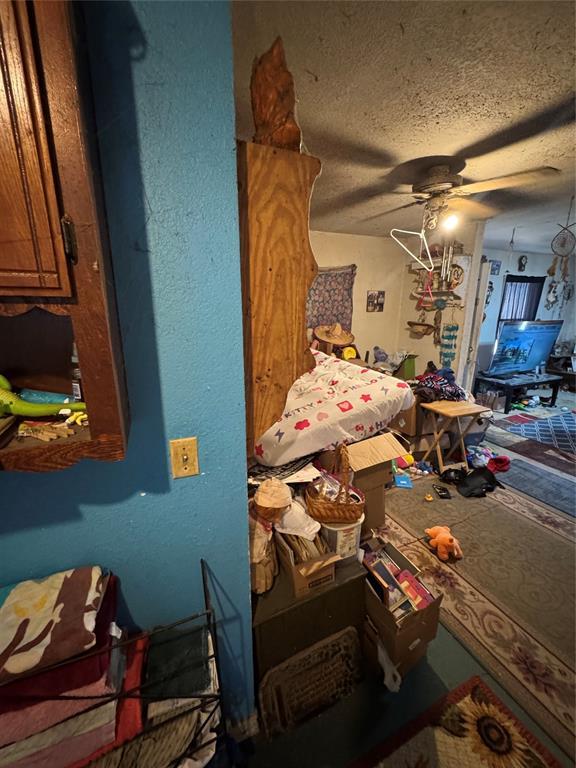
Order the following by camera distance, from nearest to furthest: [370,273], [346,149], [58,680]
→ [58,680] < [346,149] < [370,273]

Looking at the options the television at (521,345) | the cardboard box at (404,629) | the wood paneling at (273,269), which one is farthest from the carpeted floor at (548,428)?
the wood paneling at (273,269)

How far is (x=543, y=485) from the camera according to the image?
306 centimetres

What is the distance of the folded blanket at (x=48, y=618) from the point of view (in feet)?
2.19

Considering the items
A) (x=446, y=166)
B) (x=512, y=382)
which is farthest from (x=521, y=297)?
(x=446, y=166)

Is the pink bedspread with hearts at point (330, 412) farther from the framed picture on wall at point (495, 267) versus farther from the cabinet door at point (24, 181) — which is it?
the framed picture on wall at point (495, 267)

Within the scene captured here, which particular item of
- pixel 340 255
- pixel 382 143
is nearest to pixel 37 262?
pixel 382 143

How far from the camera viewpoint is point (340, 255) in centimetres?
443

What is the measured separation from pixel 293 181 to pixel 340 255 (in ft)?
12.8

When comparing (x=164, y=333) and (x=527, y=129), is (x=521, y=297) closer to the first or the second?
(x=527, y=129)

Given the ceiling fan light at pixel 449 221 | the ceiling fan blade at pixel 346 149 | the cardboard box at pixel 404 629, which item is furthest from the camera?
the ceiling fan light at pixel 449 221

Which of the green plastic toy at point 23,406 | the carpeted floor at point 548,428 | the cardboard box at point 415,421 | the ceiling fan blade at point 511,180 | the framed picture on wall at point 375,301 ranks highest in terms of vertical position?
the ceiling fan blade at point 511,180

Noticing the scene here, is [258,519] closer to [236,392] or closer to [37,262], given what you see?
[236,392]

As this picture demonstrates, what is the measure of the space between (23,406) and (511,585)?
2.74 metres

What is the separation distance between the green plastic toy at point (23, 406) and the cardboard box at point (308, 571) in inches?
40.8
